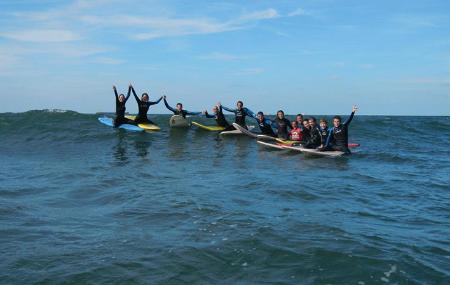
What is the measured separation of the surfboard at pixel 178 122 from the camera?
2626 centimetres

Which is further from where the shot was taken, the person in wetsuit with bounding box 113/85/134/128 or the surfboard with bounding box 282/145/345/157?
the person in wetsuit with bounding box 113/85/134/128

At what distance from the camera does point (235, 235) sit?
726 cm

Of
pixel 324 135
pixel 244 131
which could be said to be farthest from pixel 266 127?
pixel 324 135

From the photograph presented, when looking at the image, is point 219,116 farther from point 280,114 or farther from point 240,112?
point 280,114

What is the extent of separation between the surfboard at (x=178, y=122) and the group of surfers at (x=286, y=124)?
27 cm

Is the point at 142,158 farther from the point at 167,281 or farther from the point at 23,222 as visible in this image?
the point at 167,281

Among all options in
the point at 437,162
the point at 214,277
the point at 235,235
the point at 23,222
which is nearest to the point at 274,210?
the point at 235,235

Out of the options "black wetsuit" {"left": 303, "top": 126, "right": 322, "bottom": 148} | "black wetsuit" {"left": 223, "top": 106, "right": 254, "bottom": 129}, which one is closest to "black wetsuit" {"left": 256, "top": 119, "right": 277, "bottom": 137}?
"black wetsuit" {"left": 223, "top": 106, "right": 254, "bottom": 129}

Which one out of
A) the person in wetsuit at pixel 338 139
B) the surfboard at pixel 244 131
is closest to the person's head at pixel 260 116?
the surfboard at pixel 244 131

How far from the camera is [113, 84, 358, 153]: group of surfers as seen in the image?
58.3 ft

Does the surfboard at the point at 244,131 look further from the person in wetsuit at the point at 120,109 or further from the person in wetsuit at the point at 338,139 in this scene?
the person in wetsuit at the point at 338,139

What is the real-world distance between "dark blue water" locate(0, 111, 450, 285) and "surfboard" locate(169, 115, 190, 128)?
9149 millimetres

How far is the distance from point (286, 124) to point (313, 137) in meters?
3.40

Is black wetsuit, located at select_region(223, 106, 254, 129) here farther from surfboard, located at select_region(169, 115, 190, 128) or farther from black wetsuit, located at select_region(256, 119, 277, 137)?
surfboard, located at select_region(169, 115, 190, 128)
